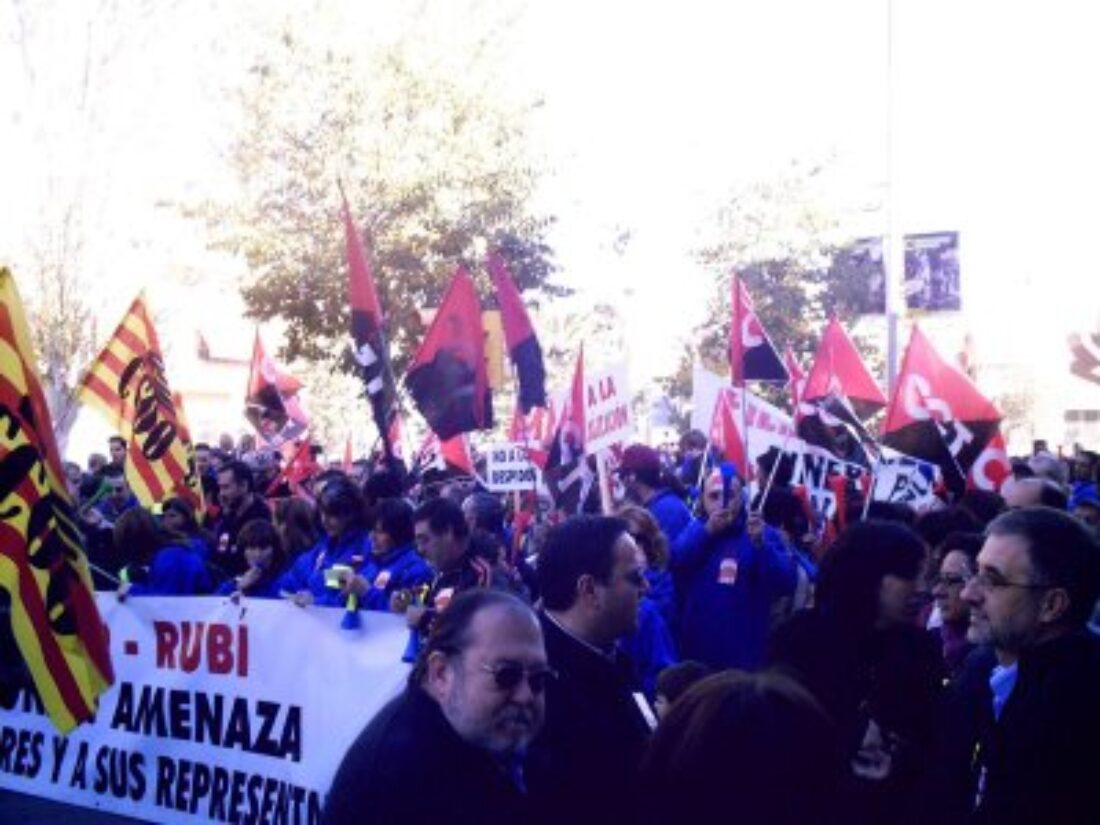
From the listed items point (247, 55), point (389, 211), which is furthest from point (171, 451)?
point (247, 55)

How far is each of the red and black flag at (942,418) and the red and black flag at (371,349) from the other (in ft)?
10.0

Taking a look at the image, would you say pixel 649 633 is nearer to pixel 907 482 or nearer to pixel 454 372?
pixel 454 372

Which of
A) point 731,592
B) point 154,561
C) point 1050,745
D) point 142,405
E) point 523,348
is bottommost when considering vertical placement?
point 731,592

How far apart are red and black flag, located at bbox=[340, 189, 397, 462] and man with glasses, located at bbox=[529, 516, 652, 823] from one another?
4861 mm

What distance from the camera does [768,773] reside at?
2715 millimetres

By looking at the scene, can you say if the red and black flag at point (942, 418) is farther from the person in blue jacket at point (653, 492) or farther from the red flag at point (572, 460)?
the red flag at point (572, 460)

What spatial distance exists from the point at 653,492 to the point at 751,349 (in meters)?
2.05

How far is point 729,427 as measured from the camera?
11680mm

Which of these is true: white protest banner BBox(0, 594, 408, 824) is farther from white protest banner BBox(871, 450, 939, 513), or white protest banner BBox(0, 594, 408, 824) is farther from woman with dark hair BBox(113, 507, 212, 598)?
white protest banner BBox(871, 450, 939, 513)

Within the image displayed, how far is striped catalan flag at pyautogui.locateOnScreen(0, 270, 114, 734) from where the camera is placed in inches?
221

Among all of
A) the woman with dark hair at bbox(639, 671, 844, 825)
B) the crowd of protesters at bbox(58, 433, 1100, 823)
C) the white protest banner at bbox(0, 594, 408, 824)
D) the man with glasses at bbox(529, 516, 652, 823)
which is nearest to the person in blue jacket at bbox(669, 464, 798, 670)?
the crowd of protesters at bbox(58, 433, 1100, 823)

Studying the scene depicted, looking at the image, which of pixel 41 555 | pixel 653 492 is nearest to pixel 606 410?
pixel 653 492

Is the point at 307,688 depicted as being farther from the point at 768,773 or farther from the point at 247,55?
the point at 247,55

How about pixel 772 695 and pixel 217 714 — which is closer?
pixel 772 695
